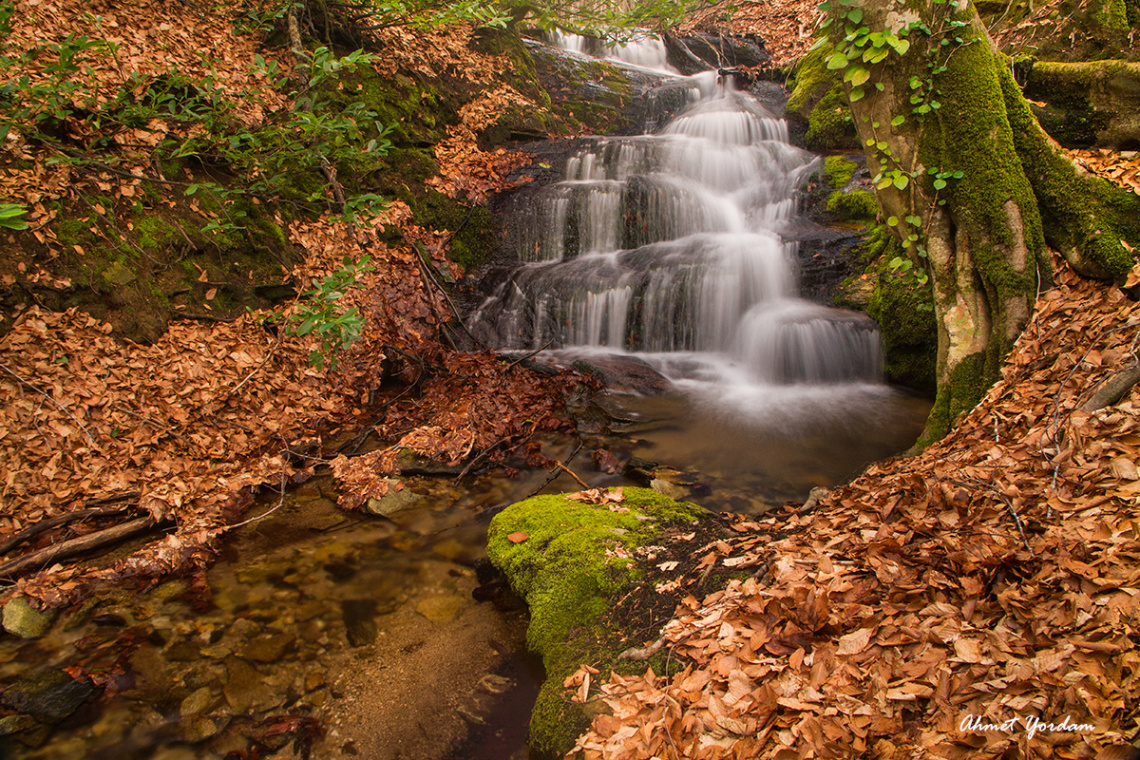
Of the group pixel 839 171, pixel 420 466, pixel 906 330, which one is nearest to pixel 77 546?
pixel 420 466

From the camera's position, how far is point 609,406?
281 inches

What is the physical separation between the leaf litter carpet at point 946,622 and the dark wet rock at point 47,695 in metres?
2.87

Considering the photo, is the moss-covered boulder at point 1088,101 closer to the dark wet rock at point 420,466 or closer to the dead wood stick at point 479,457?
the dead wood stick at point 479,457

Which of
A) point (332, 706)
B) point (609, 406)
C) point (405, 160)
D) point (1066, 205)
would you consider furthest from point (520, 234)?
point (332, 706)

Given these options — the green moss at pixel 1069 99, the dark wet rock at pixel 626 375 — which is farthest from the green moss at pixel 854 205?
the dark wet rock at pixel 626 375

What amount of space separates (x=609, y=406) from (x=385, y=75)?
788 cm

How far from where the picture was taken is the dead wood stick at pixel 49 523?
12.6ft

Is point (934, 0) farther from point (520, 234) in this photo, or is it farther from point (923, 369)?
point (520, 234)

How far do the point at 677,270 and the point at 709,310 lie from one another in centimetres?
98

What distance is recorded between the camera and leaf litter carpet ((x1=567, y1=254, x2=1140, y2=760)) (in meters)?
1.52

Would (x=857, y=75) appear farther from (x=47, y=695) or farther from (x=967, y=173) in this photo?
(x=47, y=695)

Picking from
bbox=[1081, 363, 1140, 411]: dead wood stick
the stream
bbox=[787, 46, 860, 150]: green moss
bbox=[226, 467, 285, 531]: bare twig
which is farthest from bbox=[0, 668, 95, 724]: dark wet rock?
bbox=[787, 46, 860, 150]: green moss

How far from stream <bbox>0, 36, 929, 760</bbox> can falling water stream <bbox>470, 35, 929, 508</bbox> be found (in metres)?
0.04

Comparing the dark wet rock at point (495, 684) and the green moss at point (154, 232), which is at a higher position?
the green moss at point (154, 232)
